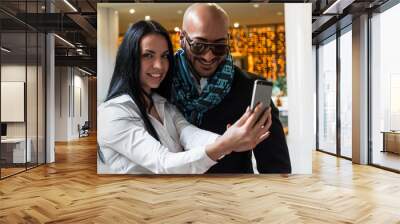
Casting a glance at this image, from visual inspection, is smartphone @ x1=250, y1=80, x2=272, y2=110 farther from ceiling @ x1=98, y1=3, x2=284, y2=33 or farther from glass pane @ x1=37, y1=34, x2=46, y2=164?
glass pane @ x1=37, y1=34, x2=46, y2=164

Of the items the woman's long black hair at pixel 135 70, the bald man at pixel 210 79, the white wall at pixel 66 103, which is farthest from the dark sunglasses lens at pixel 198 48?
the white wall at pixel 66 103

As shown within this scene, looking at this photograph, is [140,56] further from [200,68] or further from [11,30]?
[11,30]

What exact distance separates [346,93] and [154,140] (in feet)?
17.0

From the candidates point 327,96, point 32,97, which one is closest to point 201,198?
point 32,97

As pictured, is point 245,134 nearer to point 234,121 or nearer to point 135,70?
point 234,121

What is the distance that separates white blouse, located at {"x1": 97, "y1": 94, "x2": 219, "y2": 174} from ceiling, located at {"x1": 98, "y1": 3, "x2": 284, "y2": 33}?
1.13 meters

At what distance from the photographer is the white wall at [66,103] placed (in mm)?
16359

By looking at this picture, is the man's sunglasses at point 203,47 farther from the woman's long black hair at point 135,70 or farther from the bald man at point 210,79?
the woman's long black hair at point 135,70

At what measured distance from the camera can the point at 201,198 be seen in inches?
201

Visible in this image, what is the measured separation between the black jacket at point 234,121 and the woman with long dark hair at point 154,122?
0.15 m

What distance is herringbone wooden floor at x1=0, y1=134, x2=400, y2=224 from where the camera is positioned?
421 cm

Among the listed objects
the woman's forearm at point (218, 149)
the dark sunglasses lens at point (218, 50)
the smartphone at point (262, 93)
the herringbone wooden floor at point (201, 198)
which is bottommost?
the herringbone wooden floor at point (201, 198)

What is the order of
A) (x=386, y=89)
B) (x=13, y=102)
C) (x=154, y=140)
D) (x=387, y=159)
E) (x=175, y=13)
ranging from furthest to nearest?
1. (x=387, y=159)
2. (x=386, y=89)
3. (x=13, y=102)
4. (x=175, y=13)
5. (x=154, y=140)

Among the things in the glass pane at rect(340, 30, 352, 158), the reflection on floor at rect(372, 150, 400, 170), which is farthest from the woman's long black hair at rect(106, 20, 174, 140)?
the glass pane at rect(340, 30, 352, 158)
